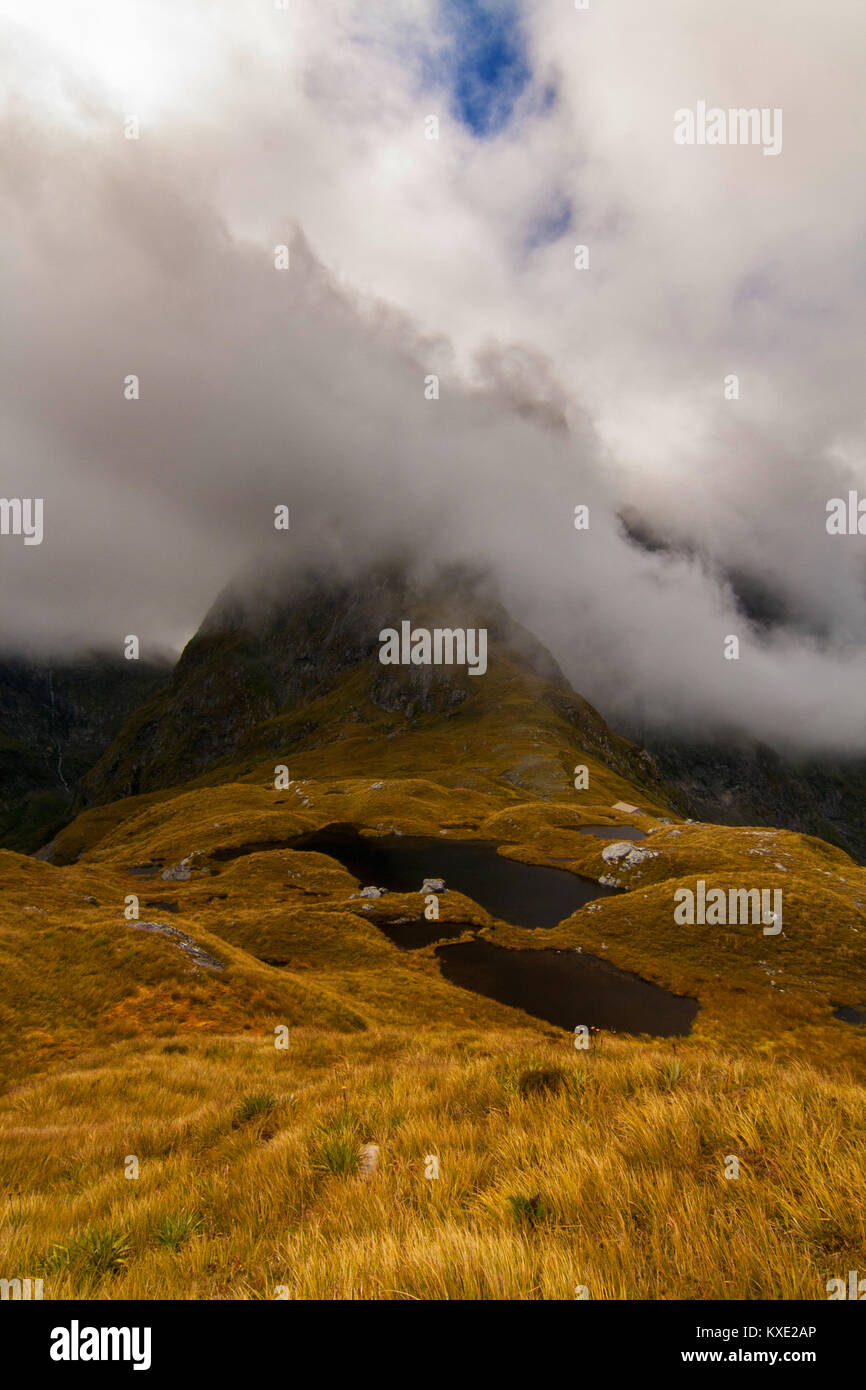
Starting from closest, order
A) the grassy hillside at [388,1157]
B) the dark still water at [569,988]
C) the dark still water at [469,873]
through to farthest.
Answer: the grassy hillside at [388,1157] < the dark still water at [569,988] < the dark still water at [469,873]

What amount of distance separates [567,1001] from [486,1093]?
43.1m

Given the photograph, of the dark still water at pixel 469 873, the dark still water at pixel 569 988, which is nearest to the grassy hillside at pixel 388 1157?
the dark still water at pixel 569 988

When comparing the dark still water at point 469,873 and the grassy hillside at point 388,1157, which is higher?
the grassy hillside at point 388,1157

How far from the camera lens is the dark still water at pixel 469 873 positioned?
69.5 metres

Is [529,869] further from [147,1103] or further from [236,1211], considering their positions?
[236,1211]

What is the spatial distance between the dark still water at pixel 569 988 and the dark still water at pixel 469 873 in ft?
35.6

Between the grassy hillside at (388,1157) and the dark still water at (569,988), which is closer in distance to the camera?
the grassy hillside at (388,1157)

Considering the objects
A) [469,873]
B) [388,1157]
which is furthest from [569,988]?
[388,1157]

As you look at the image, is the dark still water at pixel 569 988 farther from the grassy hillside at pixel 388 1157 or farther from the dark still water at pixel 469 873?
the grassy hillside at pixel 388 1157

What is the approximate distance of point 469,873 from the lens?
85562 millimetres

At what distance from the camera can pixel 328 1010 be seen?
27609 millimetres

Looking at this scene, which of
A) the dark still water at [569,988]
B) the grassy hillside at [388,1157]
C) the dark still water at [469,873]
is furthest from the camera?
the dark still water at [469,873]

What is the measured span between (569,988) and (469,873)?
4021 centimetres
